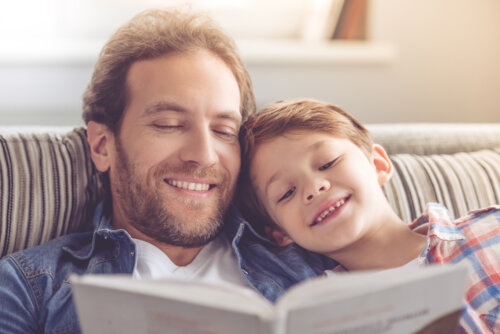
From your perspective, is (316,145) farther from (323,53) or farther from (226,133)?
(323,53)

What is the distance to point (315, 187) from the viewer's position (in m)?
1.06

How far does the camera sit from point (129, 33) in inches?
49.3

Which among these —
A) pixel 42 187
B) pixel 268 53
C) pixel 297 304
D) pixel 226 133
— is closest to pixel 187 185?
pixel 226 133

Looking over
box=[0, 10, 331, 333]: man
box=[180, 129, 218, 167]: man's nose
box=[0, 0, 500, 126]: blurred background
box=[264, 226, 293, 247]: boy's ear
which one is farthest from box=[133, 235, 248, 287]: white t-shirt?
box=[0, 0, 500, 126]: blurred background

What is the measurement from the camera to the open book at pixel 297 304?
0.57 m

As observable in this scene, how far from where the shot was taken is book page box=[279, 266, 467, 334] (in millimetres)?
569

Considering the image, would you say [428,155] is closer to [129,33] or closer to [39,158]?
[129,33]

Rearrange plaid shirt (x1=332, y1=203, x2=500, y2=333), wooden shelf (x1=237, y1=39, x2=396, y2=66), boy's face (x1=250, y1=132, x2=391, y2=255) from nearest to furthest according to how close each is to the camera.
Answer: plaid shirt (x1=332, y1=203, x2=500, y2=333)
boy's face (x1=250, y1=132, x2=391, y2=255)
wooden shelf (x1=237, y1=39, x2=396, y2=66)

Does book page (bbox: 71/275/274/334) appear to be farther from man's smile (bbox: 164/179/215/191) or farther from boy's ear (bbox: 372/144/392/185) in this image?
boy's ear (bbox: 372/144/392/185)

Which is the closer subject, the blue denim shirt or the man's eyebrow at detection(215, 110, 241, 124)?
the blue denim shirt

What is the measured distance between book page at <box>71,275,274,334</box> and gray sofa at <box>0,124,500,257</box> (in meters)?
0.60

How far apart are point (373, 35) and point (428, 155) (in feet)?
3.44

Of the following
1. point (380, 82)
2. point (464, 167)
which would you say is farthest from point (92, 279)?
point (380, 82)

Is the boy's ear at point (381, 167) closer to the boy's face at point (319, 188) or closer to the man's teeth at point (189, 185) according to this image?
the boy's face at point (319, 188)
